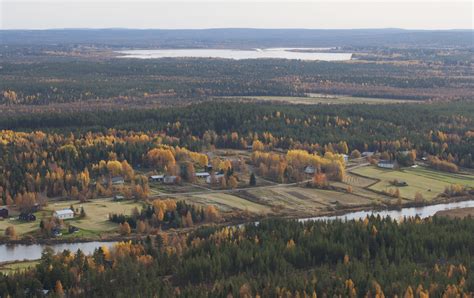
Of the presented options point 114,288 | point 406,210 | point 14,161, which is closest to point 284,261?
point 114,288

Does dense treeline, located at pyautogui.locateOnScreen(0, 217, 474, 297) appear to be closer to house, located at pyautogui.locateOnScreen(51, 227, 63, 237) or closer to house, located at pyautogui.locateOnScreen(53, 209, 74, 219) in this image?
house, located at pyautogui.locateOnScreen(51, 227, 63, 237)

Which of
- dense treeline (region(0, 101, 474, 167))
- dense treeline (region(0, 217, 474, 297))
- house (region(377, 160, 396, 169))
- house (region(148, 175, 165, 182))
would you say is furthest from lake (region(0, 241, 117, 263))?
house (region(377, 160, 396, 169))

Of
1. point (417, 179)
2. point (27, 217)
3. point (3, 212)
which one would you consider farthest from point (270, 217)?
point (417, 179)

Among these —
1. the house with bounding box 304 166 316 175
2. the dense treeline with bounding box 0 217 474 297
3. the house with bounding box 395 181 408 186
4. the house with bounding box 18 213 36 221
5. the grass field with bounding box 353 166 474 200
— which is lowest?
the grass field with bounding box 353 166 474 200

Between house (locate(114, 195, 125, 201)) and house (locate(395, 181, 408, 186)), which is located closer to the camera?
house (locate(114, 195, 125, 201))

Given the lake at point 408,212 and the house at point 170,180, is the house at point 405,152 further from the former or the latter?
the house at point 170,180

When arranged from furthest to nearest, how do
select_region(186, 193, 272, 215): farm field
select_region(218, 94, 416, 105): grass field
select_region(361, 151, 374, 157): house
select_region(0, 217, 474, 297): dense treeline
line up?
1. select_region(218, 94, 416, 105): grass field
2. select_region(361, 151, 374, 157): house
3. select_region(186, 193, 272, 215): farm field
4. select_region(0, 217, 474, 297): dense treeline

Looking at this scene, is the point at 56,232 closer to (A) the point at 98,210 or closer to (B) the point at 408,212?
(A) the point at 98,210
